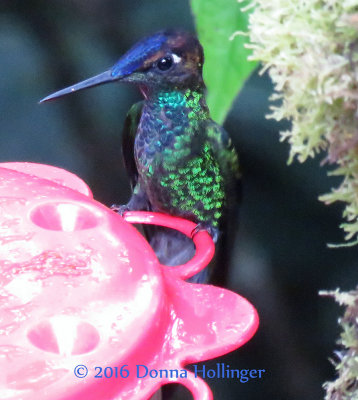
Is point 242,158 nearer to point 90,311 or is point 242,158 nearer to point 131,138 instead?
point 131,138

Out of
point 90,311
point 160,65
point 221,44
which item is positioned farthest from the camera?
point 221,44

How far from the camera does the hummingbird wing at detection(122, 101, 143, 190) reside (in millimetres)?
935

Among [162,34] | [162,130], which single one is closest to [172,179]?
[162,130]

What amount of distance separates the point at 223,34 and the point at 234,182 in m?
0.22

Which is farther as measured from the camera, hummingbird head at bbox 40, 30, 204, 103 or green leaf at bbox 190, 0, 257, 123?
green leaf at bbox 190, 0, 257, 123

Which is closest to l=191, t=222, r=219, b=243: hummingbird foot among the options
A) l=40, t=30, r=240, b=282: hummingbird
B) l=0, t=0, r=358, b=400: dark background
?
l=40, t=30, r=240, b=282: hummingbird

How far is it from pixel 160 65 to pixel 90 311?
376 millimetres

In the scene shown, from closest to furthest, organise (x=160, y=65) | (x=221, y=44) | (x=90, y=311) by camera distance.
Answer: (x=90, y=311) < (x=160, y=65) < (x=221, y=44)

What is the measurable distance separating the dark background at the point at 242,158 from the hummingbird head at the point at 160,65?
0.42 ft

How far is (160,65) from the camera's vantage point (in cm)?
77

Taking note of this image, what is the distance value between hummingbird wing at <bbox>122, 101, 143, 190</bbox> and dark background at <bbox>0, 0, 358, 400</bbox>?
0.07m

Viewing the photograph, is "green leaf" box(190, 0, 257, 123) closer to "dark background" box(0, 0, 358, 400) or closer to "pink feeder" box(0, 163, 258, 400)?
"dark background" box(0, 0, 358, 400)

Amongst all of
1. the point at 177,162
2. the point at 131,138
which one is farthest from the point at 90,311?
the point at 131,138

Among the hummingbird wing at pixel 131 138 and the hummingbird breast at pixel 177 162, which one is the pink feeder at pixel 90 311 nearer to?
the hummingbird breast at pixel 177 162
